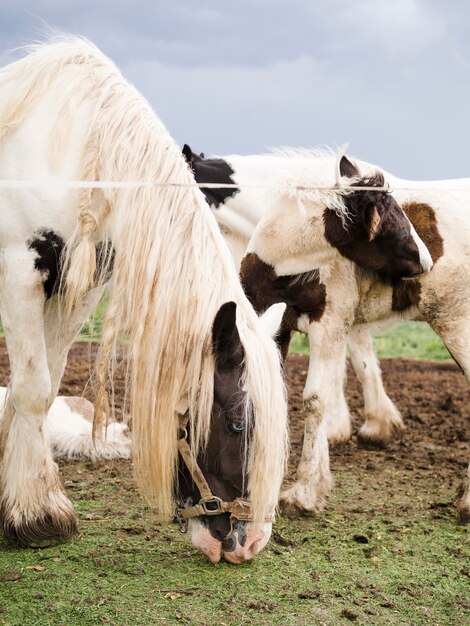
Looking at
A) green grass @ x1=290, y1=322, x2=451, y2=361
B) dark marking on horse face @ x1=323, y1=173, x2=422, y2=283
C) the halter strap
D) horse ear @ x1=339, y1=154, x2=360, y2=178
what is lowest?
green grass @ x1=290, y1=322, x2=451, y2=361

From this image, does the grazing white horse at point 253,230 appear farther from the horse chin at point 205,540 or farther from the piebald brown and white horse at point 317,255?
the horse chin at point 205,540

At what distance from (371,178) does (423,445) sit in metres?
2.77

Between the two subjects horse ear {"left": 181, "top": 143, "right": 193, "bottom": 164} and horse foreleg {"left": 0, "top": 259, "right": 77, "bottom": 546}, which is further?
horse ear {"left": 181, "top": 143, "right": 193, "bottom": 164}

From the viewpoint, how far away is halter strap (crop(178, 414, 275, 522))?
3.14m

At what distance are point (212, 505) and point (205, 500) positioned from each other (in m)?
0.04

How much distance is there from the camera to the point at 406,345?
14039mm

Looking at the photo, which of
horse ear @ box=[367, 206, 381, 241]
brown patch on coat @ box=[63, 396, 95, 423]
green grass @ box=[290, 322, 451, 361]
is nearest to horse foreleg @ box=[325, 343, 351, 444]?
brown patch on coat @ box=[63, 396, 95, 423]

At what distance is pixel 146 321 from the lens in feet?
10.5

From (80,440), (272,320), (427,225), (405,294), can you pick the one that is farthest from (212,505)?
(80,440)

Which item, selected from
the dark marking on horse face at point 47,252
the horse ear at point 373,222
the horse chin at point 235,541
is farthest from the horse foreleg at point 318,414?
the dark marking on horse face at point 47,252

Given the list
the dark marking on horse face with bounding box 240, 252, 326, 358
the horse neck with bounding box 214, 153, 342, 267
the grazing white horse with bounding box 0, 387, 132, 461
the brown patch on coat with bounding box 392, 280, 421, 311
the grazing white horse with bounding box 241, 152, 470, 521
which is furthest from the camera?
the horse neck with bounding box 214, 153, 342, 267

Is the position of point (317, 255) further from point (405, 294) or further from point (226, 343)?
point (226, 343)

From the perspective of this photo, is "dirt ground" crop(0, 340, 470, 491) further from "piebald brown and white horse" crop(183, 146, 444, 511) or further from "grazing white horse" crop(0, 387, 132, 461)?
"piebald brown and white horse" crop(183, 146, 444, 511)

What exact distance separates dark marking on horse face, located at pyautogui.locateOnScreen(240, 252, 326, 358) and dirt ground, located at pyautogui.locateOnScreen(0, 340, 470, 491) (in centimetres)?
112
